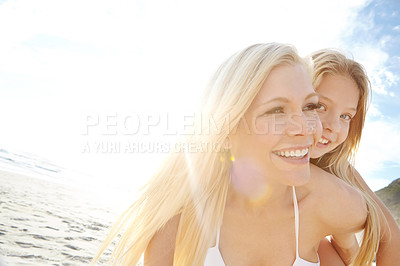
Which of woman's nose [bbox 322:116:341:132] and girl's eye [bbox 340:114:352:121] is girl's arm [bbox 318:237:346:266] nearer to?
woman's nose [bbox 322:116:341:132]

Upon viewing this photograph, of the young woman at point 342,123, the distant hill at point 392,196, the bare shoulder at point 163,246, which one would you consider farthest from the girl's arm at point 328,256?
the distant hill at point 392,196

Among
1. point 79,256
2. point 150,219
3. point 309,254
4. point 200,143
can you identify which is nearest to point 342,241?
point 309,254

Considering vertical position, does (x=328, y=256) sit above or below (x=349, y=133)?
below

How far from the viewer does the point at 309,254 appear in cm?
251

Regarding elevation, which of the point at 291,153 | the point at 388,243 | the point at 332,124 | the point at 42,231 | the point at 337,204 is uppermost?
the point at 332,124

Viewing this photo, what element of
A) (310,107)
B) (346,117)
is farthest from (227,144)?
(346,117)

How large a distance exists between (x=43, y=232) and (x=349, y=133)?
415 centimetres

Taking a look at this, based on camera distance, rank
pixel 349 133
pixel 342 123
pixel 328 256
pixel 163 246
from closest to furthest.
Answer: pixel 163 246
pixel 328 256
pixel 342 123
pixel 349 133

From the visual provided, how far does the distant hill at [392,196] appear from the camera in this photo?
35.1 feet

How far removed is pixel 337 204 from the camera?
238 cm

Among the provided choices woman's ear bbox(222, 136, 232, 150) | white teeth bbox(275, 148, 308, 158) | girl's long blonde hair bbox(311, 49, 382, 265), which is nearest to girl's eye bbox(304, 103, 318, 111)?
white teeth bbox(275, 148, 308, 158)

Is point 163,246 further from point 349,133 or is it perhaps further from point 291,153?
point 349,133

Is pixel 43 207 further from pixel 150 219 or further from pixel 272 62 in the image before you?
pixel 272 62

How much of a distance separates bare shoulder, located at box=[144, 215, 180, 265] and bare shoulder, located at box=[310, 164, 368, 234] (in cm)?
118
